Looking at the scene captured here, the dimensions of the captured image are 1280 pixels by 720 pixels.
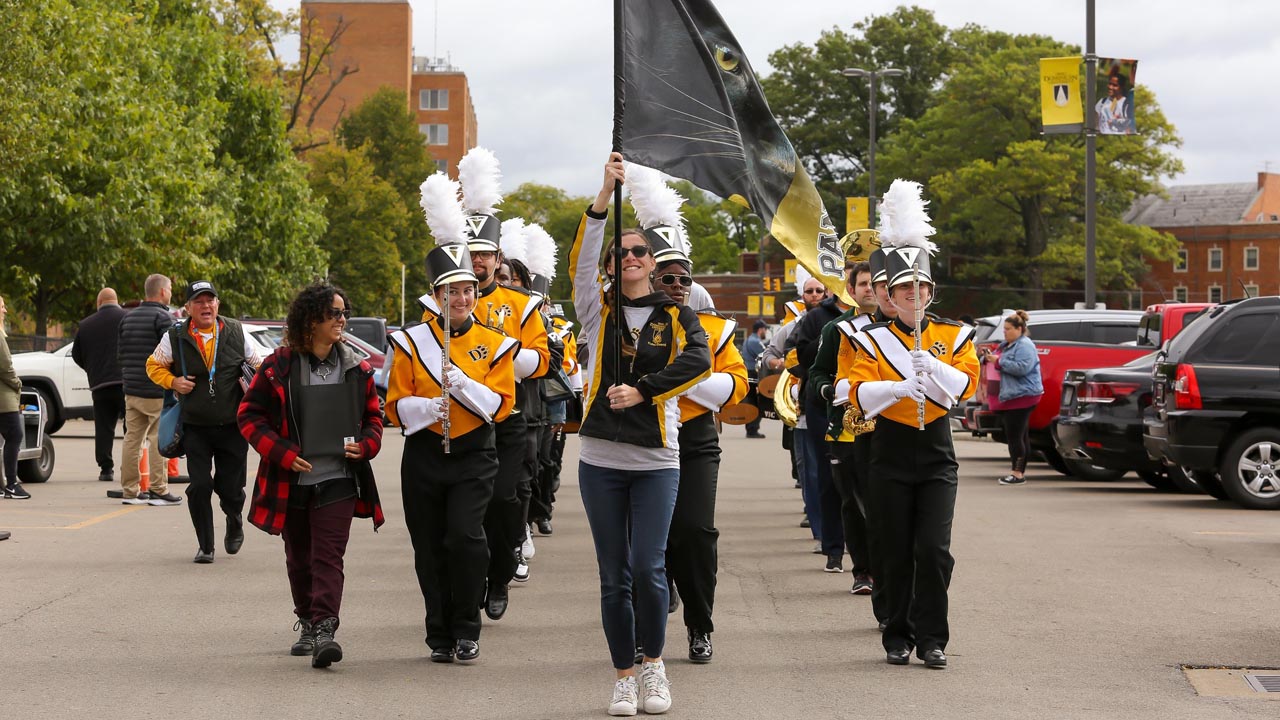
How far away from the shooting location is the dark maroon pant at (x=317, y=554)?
7453 millimetres

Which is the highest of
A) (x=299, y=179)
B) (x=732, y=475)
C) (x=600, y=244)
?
(x=299, y=179)

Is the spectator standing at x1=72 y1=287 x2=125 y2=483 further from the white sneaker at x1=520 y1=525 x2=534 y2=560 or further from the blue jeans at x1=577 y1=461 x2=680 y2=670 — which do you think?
the blue jeans at x1=577 y1=461 x2=680 y2=670

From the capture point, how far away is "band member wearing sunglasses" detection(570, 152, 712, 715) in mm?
6551

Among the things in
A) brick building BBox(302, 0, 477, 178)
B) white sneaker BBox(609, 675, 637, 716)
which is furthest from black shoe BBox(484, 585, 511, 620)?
brick building BBox(302, 0, 477, 178)

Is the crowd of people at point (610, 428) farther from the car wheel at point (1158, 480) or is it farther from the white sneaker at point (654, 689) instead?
the car wheel at point (1158, 480)

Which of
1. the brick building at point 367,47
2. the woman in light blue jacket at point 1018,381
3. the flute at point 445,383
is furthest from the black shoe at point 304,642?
the brick building at point 367,47

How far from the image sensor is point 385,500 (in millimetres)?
16266

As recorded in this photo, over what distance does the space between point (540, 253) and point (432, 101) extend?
108005mm

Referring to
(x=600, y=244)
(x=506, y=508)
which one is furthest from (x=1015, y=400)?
(x=600, y=244)

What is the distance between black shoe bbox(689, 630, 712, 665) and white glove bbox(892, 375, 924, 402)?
1.44 m

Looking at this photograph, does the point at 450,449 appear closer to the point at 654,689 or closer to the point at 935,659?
the point at 654,689

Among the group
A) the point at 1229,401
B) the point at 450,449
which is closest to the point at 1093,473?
the point at 1229,401

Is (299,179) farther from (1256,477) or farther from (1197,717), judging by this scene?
(1197,717)

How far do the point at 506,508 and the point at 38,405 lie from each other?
1044cm
